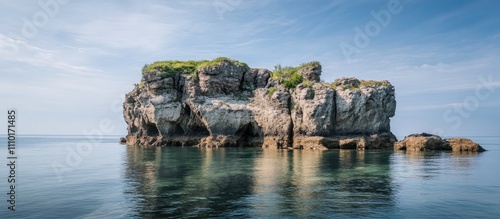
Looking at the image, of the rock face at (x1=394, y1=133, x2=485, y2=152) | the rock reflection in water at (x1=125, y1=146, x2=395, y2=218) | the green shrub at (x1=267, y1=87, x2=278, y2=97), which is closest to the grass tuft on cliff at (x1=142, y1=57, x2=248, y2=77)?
the green shrub at (x1=267, y1=87, x2=278, y2=97)

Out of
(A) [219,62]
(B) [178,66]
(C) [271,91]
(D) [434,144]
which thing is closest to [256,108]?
(C) [271,91]

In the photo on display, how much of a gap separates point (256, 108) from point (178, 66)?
22.2m

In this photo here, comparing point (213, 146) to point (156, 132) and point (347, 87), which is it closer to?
point (156, 132)

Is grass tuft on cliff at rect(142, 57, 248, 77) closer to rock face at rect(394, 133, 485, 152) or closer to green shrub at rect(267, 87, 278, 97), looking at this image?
green shrub at rect(267, 87, 278, 97)

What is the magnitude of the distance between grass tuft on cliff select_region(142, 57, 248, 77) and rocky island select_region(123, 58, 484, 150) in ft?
0.77

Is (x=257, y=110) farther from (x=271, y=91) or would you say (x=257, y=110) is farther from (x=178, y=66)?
(x=178, y=66)

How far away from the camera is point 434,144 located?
66750 millimetres

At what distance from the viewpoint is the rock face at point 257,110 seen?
71.1 m

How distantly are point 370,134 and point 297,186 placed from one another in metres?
49.5

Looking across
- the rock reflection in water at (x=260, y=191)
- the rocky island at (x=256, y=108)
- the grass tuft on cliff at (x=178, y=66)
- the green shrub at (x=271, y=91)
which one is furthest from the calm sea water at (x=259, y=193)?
the grass tuft on cliff at (x=178, y=66)

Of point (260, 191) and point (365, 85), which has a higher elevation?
point (365, 85)

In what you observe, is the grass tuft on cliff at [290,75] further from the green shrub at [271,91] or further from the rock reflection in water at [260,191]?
the rock reflection in water at [260,191]

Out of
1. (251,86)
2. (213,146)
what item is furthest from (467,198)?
(251,86)

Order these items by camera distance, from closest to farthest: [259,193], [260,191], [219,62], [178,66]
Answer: [259,193]
[260,191]
[219,62]
[178,66]
